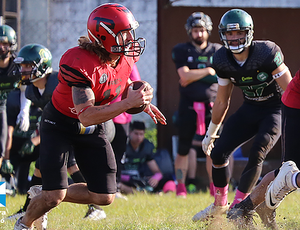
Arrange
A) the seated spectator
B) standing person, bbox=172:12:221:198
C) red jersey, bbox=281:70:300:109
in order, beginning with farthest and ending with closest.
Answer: the seated spectator < standing person, bbox=172:12:221:198 < red jersey, bbox=281:70:300:109

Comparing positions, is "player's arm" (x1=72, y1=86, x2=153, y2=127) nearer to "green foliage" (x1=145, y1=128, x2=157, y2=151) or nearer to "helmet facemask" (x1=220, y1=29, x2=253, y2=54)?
"helmet facemask" (x1=220, y1=29, x2=253, y2=54)

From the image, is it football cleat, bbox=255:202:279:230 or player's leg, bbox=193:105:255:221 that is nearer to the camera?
football cleat, bbox=255:202:279:230

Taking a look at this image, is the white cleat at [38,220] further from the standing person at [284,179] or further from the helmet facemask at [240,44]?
the helmet facemask at [240,44]

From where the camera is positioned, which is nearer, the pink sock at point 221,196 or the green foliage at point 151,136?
the pink sock at point 221,196

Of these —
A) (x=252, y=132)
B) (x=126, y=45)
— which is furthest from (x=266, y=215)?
(x=126, y=45)

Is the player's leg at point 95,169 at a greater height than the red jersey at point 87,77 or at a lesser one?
lesser

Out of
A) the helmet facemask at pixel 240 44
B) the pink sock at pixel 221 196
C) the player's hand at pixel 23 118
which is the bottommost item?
the pink sock at pixel 221 196

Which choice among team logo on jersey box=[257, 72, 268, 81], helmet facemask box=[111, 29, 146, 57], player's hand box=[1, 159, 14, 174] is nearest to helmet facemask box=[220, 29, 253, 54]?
team logo on jersey box=[257, 72, 268, 81]

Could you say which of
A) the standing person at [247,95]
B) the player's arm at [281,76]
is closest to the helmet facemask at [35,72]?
the standing person at [247,95]

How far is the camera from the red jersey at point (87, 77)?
3.31 metres

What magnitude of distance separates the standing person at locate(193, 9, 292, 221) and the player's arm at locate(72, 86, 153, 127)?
4.53 feet

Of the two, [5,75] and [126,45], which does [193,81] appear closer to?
[5,75]

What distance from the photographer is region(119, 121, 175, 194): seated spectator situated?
6742 mm

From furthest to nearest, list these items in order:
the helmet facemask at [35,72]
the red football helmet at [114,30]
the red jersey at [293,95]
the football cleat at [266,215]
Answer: the helmet facemask at [35,72]
the football cleat at [266,215]
the red jersey at [293,95]
the red football helmet at [114,30]
